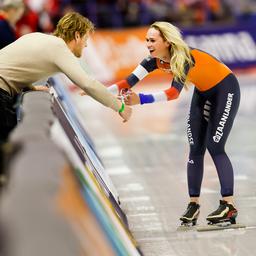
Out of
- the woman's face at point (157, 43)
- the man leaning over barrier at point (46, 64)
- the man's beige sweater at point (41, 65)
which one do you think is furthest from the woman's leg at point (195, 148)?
the man's beige sweater at point (41, 65)

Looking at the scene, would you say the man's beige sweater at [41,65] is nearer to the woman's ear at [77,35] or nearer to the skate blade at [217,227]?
the woman's ear at [77,35]

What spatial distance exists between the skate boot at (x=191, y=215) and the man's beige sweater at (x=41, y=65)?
4.02 feet

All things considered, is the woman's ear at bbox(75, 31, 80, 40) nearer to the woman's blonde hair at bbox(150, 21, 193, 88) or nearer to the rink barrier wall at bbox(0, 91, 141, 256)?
the woman's blonde hair at bbox(150, 21, 193, 88)

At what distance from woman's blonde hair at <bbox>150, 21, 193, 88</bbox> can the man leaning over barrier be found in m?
0.48

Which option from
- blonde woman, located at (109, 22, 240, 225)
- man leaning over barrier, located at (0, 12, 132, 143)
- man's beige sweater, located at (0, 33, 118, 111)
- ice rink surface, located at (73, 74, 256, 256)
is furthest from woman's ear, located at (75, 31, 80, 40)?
ice rink surface, located at (73, 74, 256, 256)

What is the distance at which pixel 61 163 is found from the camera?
2451mm

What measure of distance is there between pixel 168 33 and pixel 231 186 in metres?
1.28

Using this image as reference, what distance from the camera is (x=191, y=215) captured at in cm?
571

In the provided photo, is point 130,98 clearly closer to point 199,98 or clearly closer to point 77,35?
point 199,98

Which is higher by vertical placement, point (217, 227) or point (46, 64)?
point (46, 64)

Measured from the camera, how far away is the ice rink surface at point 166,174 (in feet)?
17.0

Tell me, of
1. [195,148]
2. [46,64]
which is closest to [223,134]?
[195,148]

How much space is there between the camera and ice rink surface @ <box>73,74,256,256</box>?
205 inches

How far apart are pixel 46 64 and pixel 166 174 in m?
3.36
